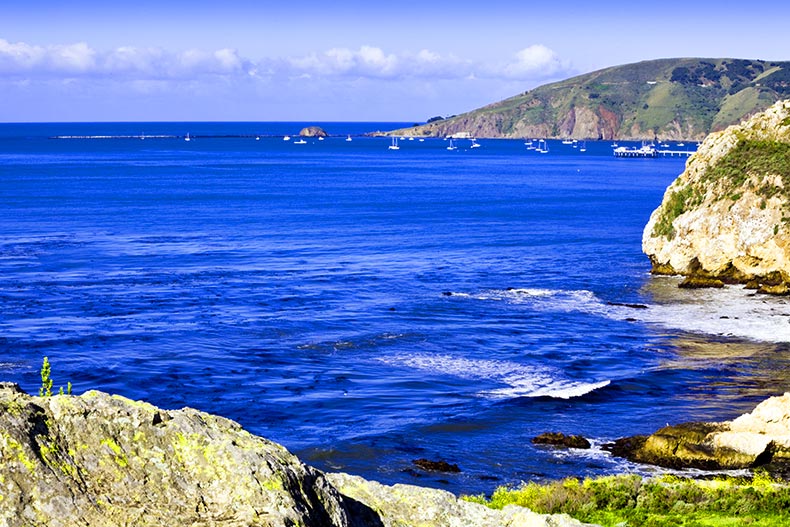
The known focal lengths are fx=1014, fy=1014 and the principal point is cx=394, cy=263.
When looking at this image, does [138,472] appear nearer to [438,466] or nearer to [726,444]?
[438,466]

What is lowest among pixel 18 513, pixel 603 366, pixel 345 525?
pixel 603 366

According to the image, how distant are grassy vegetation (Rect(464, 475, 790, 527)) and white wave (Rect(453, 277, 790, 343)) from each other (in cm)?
2960

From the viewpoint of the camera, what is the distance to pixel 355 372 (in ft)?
148

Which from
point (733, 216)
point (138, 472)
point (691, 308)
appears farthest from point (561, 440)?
point (733, 216)

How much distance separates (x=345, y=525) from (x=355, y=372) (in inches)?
1370

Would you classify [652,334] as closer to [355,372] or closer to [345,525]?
[355,372]

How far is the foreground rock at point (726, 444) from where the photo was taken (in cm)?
3077

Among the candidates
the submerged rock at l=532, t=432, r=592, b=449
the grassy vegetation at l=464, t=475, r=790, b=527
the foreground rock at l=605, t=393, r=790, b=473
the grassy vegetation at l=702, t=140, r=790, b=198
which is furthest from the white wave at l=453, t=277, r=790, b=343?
the grassy vegetation at l=464, t=475, r=790, b=527

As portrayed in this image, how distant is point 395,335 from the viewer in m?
52.5

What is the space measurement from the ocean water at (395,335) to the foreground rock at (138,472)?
20.8 m

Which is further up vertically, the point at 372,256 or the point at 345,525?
the point at 345,525

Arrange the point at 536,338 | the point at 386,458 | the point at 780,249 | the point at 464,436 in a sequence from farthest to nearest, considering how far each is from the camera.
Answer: the point at 780,249 < the point at 536,338 < the point at 464,436 < the point at 386,458

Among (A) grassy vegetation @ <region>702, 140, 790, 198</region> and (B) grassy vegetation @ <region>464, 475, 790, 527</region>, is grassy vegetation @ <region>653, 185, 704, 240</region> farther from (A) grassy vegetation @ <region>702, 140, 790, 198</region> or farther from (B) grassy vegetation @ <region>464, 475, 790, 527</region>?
(B) grassy vegetation @ <region>464, 475, 790, 527</region>

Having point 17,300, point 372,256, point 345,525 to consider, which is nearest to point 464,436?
point 345,525
